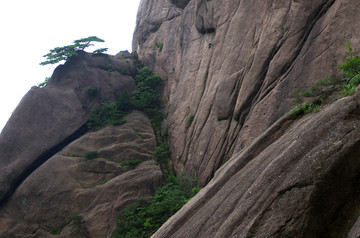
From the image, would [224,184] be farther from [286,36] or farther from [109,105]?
[109,105]

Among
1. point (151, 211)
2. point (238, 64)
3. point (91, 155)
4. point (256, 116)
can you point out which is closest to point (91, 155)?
point (91, 155)

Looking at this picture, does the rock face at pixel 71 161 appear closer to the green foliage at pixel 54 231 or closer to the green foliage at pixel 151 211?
the green foliage at pixel 54 231

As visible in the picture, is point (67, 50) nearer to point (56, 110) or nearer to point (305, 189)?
point (56, 110)

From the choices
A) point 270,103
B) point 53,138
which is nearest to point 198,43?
point 270,103

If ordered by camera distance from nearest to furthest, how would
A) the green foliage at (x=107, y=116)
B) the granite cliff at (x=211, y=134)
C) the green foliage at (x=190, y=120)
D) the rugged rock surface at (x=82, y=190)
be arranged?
the granite cliff at (x=211, y=134), the rugged rock surface at (x=82, y=190), the green foliage at (x=190, y=120), the green foliage at (x=107, y=116)

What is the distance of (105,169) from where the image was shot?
22859mm

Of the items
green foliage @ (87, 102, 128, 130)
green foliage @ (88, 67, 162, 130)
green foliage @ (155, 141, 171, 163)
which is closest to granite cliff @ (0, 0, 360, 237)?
green foliage @ (155, 141, 171, 163)

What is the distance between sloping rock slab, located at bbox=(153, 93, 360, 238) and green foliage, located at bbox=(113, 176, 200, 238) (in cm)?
1018

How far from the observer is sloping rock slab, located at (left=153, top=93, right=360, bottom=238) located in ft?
19.6

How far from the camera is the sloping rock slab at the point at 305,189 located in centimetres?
598

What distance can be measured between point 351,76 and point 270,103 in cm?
596

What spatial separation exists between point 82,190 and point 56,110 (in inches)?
296

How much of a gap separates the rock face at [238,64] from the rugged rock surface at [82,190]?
9.12ft

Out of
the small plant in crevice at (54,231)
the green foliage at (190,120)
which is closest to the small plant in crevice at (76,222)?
the small plant in crevice at (54,231)
